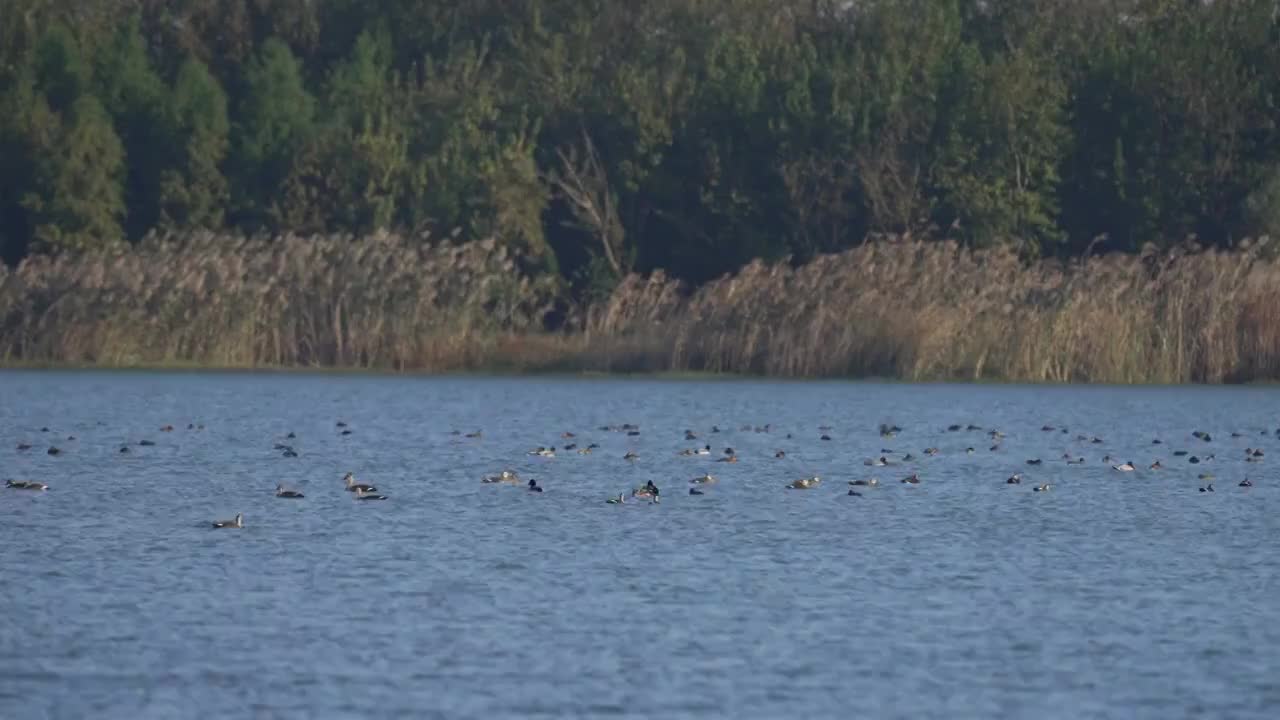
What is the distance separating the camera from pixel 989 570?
61.3ft

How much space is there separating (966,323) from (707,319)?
491 centimetres

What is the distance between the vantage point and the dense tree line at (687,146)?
59.0 meters

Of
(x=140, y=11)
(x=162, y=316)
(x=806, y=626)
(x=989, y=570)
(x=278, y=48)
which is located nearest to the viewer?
(x=806, y=626)

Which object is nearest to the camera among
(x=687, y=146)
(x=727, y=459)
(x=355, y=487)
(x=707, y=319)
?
(x=355, y=487)

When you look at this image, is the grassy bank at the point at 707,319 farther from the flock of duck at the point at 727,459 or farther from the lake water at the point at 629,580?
the lake water at the point at 629,580

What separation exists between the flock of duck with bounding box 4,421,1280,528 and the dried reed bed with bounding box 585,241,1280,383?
8799 millimetres

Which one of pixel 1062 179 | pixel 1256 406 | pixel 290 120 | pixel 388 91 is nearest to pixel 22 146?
pixel 290 120

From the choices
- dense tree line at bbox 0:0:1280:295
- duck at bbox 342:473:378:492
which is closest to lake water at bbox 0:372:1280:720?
duck at bbox 342:473:378:492

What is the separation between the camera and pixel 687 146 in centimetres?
6200

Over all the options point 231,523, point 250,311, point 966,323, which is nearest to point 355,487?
point 231,523

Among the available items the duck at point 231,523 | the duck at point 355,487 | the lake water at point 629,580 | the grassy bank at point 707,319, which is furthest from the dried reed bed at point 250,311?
the duck at point 231,523

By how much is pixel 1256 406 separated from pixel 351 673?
28.7 meters

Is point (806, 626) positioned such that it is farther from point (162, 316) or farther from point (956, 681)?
point (162, 316)

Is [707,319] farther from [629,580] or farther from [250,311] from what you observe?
[629,580]
